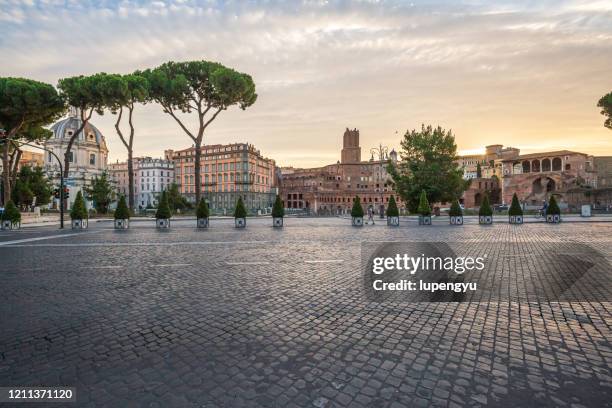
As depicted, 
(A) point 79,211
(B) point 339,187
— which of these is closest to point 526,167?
(B) point 339,187

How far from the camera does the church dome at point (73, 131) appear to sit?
221 feet

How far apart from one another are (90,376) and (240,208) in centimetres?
2290

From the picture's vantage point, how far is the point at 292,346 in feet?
12.9

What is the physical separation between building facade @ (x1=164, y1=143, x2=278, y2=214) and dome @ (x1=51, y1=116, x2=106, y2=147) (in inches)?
653

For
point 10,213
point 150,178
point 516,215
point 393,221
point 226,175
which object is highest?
point 150,178

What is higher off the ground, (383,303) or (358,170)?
(358,170)

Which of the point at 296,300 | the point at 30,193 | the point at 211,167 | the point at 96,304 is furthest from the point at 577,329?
the point at 211,167

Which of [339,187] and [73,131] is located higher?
[73,131]

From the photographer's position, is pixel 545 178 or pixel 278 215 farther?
pixel 545 178

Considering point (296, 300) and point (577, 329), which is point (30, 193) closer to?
point (296, 300)

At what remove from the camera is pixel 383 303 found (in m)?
5.60

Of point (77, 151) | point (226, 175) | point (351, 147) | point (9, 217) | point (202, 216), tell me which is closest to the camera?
point (9, 217)

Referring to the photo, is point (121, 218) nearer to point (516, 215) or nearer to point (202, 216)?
point (202, 216)

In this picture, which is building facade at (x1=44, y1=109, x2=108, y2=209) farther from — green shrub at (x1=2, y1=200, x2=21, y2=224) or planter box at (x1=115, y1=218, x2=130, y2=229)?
planter box at (x1=115, y1=218, x2=130, y2=229)
